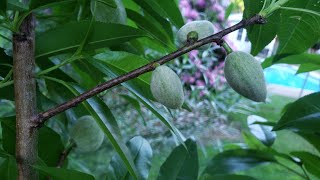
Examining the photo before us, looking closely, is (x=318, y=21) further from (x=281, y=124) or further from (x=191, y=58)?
(x=191, y=58)

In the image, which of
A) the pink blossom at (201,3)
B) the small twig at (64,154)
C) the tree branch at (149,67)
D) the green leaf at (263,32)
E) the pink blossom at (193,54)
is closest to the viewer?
the tree branch at (149,67)


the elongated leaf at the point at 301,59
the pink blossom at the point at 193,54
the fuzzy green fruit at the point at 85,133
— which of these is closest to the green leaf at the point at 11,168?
the fuzzy green fruit at the point at 85,133

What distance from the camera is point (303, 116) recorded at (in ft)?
2.23

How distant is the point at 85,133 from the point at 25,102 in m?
0.19

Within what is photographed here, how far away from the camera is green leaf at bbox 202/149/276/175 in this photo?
2.98 ft

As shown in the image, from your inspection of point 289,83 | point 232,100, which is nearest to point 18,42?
point 232,100

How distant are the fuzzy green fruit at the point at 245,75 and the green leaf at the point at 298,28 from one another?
0.17 metres

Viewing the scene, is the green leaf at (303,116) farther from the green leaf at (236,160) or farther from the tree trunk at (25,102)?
the tree trunk at (25,102)

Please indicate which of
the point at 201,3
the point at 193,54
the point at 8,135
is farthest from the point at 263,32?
the point at 201,3

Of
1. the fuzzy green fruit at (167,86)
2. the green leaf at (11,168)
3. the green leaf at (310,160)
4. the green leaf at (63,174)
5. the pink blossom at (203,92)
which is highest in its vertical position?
the fuzzy green fruit at (167,86)

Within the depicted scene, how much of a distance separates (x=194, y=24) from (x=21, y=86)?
231mm

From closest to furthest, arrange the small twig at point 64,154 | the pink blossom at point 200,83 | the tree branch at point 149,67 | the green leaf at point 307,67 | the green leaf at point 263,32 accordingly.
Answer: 1. the tree branch at point 149,67
2. the green leaf at point 263,32
3. the small twig at point 64,154
4. the green leaf at point 307,67
5. the pink blossom at point 200,83

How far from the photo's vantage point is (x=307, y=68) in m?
0.85

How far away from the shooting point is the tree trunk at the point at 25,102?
52 centimetres
